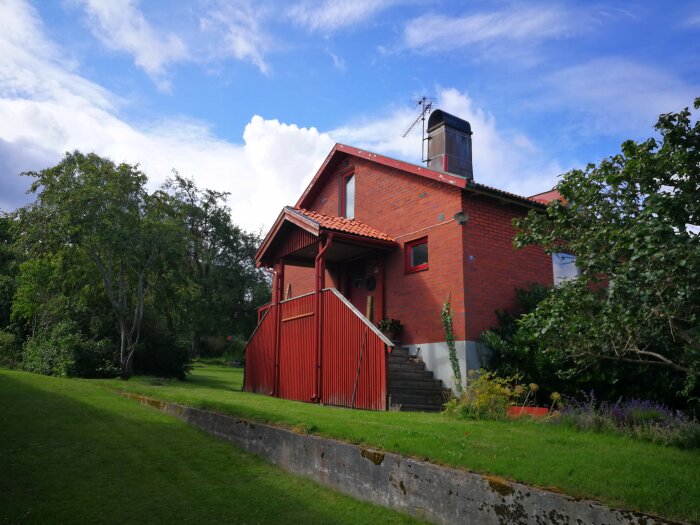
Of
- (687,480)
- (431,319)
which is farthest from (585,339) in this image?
(431,319)

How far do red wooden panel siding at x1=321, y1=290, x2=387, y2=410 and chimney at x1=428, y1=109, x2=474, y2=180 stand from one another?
227 inches

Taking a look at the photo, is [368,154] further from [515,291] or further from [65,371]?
[65,371]

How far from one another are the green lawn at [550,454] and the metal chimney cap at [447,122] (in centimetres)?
1060

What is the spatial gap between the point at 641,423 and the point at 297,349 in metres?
8.92

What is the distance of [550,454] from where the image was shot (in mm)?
5480

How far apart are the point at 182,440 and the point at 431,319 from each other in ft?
22.2

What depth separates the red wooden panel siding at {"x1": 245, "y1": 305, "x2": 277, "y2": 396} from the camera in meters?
15.7

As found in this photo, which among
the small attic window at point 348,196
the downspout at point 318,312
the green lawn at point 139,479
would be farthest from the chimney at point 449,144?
the green lawn at point 139,479

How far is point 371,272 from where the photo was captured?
15.5 meters

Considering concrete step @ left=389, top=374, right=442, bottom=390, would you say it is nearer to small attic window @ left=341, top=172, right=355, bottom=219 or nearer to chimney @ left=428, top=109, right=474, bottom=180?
small attic window @ left=341, top=172, right=355, bottom=219

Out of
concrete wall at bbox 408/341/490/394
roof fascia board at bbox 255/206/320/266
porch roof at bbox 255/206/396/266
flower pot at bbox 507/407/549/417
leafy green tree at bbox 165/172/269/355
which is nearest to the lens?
flower pot at bbox 507/407/549/417

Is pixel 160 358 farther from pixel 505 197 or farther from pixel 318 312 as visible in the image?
pixel 505 197

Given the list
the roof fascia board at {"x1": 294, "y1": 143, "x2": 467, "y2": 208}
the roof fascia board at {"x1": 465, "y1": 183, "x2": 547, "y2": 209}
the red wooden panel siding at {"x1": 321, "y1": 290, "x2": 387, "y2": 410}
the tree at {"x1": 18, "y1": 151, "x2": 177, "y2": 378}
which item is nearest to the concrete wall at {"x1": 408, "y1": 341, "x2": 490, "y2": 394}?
the red wooden panel siding at {"x1": 321, "y1": 290, "x2": 387, "y2": 410}

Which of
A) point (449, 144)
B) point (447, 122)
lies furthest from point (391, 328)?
point (447, 122)
